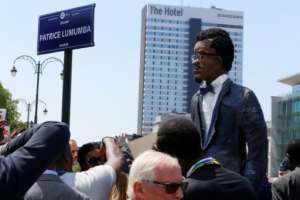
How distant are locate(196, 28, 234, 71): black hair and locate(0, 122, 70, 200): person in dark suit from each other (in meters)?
2.01

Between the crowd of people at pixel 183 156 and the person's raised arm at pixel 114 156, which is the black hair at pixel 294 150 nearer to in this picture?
the crowd of people at pixel 183 156

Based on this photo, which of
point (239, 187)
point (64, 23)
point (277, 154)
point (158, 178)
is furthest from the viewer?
point (277, 154)

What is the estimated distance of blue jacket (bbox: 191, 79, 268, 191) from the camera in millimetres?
4543

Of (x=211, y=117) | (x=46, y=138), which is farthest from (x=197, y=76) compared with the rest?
(x=46, y=138)

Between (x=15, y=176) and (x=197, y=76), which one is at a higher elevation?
(x=197, y=76)

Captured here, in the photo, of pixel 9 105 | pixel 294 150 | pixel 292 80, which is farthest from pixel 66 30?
pixel 292 80

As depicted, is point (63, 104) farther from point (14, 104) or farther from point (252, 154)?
point (14, 104)

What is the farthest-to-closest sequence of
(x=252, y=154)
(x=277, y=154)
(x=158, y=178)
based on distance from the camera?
(x=277, y=154) < (x=252, y=154) < (x=158, y=178)

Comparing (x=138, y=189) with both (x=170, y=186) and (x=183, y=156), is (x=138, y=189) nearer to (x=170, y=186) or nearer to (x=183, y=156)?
(x=170, y=186)

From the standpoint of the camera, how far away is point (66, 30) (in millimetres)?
14195

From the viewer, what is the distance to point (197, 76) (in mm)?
4875

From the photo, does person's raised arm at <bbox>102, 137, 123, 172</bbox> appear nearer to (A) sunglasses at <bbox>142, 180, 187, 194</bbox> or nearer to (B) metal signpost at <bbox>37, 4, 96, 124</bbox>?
(A) sunglasses at <bbox>142, 180, 187, 194</bbox>

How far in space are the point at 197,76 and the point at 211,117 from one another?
1.13 feet

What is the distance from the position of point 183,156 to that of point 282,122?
11271cm
